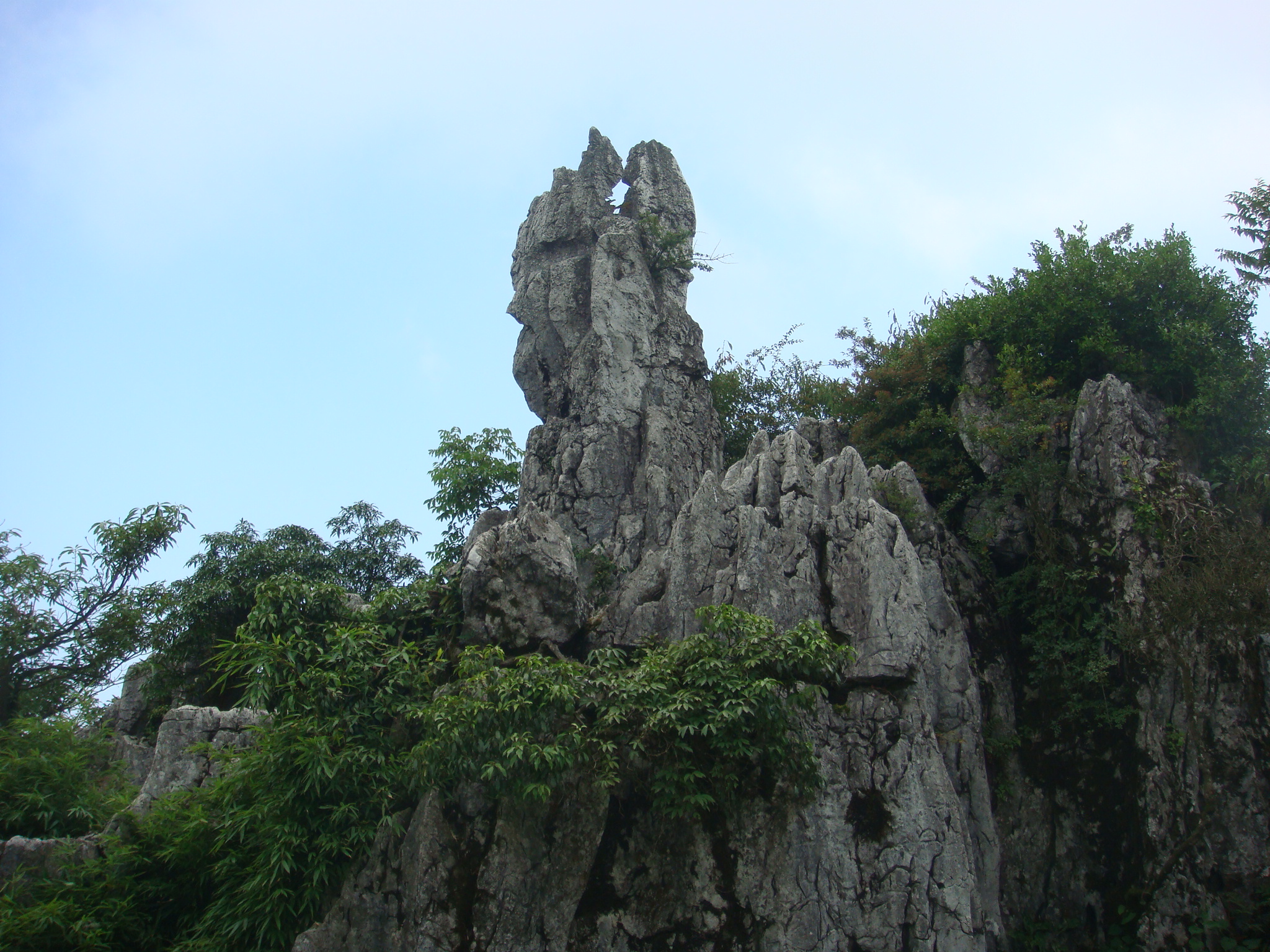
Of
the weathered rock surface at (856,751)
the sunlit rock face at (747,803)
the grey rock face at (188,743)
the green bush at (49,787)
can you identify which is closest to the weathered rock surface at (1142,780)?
the weathered rock surface at (856,751)

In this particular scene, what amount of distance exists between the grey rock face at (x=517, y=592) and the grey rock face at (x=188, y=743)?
12.1 feet

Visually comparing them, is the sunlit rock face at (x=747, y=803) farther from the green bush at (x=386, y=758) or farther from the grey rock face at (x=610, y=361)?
the green bush at (x=386, y=758)

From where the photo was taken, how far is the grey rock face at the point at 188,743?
1427 cm

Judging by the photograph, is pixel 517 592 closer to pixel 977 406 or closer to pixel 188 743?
pixel 188 743

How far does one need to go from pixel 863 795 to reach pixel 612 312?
1278 cm

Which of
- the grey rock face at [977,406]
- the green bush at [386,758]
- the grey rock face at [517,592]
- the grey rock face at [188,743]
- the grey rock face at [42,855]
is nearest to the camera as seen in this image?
the green bush at [386,758]

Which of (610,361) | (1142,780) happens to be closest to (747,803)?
(1142,780)

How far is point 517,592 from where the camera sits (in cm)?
1478

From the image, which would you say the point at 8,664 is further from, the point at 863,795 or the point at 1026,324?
the point at 1026,324

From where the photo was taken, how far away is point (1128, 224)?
21281 millimetres

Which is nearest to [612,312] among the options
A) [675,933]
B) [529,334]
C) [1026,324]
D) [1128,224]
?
[529,334]

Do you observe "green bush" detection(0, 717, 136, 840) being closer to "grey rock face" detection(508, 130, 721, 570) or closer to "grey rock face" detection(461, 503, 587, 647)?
"grey rock face" detection(461, 503, 587, 647)

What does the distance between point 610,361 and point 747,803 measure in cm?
1125

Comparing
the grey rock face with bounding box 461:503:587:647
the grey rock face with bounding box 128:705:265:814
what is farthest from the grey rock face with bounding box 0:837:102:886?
the grey rock face with bounding box 461:503:587:647
